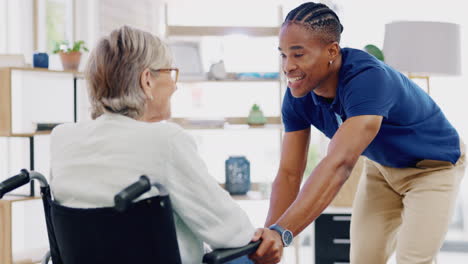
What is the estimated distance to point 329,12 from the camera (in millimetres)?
1716

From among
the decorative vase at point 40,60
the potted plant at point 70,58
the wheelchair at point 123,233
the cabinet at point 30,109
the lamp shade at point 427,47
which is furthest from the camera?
the potted plant at point 70,58

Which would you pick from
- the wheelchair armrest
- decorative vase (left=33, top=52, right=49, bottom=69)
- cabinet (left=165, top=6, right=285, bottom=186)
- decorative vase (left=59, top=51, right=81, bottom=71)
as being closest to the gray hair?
the wheelchair armrest

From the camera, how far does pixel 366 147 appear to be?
1.64 meters

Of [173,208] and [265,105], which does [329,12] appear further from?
[265,105]

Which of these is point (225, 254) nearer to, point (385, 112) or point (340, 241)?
point (385, 112)

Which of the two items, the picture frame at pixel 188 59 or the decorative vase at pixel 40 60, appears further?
the picture frame at pixel 188 59

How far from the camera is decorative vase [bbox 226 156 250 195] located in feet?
12.9

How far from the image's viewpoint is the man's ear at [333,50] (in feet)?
5.50

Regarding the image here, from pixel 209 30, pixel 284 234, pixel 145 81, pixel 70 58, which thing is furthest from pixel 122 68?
pixel 209 30

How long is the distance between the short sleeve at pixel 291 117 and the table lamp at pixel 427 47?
5.00 ft

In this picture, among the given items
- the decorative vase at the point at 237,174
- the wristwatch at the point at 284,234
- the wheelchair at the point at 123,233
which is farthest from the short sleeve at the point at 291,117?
the decorative vase at the point at 237,174

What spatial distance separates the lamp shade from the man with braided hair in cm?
139

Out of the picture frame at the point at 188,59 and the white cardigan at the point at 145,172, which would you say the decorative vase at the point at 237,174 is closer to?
the picture frame at the point at 188,59

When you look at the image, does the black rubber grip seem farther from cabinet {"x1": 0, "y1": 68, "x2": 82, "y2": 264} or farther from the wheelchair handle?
cabinet {"x1": 0, "y1": 68, "x2": 82, "y2": 264}
